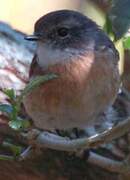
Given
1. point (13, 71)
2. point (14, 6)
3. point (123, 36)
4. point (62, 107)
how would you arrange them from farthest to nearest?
point (14, 6), point (13, 71), point (62, 107), point (123, 36)

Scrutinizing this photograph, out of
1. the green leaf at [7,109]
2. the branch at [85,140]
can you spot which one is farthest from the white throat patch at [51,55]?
the green leaf at [7,109]

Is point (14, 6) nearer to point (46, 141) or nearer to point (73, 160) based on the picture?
point (73, 160)

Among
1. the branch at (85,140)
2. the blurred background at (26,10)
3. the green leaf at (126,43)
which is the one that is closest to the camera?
the branch at (85,140)

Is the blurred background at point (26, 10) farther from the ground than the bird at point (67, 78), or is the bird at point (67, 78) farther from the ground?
the bird at point (67, 78)

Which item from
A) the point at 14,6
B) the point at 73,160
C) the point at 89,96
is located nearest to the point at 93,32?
the point at 89,96

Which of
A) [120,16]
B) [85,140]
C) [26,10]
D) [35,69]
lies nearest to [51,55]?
[35,69]

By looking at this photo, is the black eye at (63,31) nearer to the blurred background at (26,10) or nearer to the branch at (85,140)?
the branch at (85,140)

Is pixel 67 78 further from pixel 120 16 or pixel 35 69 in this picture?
pixel 120 16
